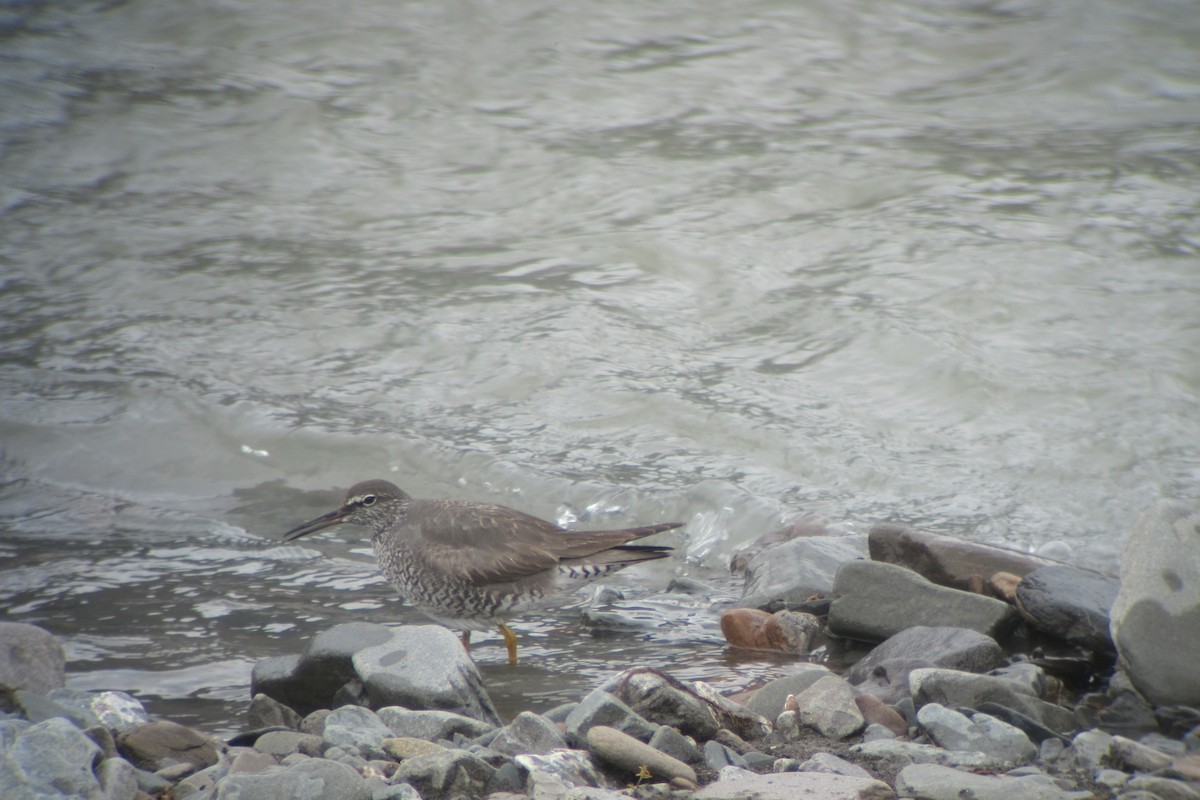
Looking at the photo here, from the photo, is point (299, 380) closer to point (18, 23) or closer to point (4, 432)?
point (4, 432)

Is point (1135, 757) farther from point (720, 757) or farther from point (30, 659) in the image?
point (30, 659)

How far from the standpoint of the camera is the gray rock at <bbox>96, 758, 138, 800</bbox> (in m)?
3.34

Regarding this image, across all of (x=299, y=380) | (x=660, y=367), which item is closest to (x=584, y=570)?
(x=660, y=367)

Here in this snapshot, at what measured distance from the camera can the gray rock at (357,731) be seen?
3.88 m

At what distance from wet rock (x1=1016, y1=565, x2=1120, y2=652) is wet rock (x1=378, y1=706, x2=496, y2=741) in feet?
8.30

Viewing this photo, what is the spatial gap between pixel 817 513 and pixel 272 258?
7.83m

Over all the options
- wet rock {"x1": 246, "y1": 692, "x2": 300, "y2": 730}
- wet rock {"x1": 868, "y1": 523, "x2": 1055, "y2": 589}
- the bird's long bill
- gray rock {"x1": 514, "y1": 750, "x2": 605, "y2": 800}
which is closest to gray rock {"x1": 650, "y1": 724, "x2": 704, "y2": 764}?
gray rock {"x1": 514, "y1": 750, "x2": 605, "y2": 800}

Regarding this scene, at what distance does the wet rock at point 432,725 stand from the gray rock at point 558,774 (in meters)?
0.56

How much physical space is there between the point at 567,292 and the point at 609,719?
7.71 meters

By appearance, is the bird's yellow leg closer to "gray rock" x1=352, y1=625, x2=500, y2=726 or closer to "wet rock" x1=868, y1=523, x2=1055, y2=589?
"gray rock" x1=352, y1=625, x2=500, y2=726

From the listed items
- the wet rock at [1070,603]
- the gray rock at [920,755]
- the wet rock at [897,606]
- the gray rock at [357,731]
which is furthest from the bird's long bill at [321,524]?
the wet rock at [1070,603]

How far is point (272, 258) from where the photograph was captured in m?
12.7

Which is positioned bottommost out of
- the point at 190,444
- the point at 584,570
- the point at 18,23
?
the point at 190,444

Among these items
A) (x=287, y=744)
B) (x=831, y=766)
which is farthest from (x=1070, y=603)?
(x=287, y=744)
